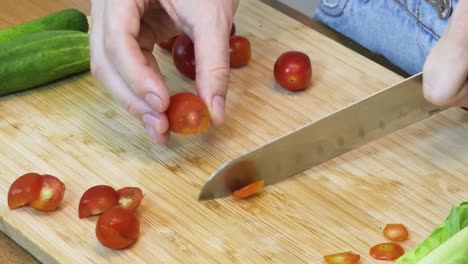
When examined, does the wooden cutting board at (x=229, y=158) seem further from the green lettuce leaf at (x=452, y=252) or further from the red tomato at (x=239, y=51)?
the green lettuce leaf at (x=452, y=252)

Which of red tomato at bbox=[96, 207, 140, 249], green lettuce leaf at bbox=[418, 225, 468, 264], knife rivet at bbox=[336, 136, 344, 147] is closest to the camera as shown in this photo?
green lettuce leaf at bbox=[418, 225, 468, 264]

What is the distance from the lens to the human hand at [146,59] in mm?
1725

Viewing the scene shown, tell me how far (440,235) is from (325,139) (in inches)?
13.0

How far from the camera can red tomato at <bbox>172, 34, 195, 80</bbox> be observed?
2.01 metres

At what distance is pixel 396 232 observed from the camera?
1.66 meters

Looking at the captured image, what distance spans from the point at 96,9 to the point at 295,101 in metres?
0.47

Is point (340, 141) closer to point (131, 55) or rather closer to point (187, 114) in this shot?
point (187, 114)

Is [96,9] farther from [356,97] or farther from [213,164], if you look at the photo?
[356,97]

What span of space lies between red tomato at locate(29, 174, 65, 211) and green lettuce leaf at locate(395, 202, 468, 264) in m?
0.62

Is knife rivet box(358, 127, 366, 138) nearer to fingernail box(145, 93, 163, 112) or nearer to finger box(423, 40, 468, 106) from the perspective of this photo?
finger box(423, 40, 468, 106)

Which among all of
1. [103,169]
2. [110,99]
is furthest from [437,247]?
[110,99]

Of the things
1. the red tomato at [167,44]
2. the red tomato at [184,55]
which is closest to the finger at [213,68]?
the red tomato at [184,55]

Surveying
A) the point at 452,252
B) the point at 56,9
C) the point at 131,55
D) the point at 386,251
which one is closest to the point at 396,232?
the point at 386,251

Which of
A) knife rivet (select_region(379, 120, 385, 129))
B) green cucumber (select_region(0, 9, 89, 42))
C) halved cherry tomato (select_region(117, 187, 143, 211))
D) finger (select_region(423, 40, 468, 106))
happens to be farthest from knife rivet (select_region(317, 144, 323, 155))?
green cucumber (select_region(0, 9, 89, 42))
